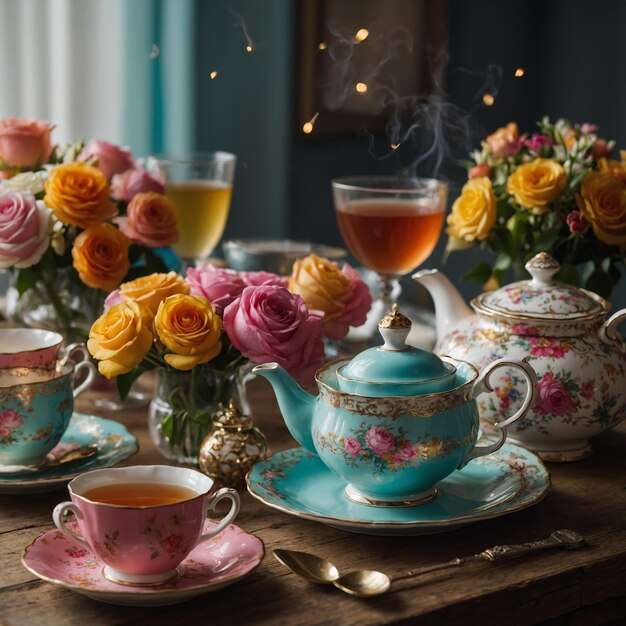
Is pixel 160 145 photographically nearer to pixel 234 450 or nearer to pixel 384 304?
pixel 384 304

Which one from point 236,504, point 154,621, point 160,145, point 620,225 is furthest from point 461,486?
point 160,145

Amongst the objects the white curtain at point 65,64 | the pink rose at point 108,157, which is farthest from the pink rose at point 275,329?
the white curtain at point 65,64

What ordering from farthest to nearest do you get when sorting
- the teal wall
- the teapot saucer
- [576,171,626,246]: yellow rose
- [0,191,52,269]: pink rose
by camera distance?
the teal wall → [576,171,626,246]: yellow rose → [0,191,52,269]: pink rose → the teapot saucer

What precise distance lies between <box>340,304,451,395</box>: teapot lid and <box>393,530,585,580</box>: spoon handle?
0.17 m

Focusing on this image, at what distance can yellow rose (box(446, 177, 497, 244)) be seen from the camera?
1557 mm

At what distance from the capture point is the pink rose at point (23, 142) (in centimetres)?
155

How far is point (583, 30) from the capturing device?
396 cm

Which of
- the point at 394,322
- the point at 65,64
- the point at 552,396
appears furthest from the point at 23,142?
the point at 65,64

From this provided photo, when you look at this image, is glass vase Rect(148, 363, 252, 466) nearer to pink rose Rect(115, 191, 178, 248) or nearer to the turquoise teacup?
the turquoise teacup

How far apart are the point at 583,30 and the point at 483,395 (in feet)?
10.1

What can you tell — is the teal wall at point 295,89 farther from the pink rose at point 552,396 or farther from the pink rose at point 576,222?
the pink rose at point 552,396

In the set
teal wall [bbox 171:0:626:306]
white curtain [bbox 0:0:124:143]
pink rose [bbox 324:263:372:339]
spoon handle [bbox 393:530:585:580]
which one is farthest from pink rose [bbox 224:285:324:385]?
teal wall [bbox 171:0:626:306]

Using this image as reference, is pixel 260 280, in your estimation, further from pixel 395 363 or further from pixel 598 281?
pixel 598 281

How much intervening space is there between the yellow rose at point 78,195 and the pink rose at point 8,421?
1.21ft
